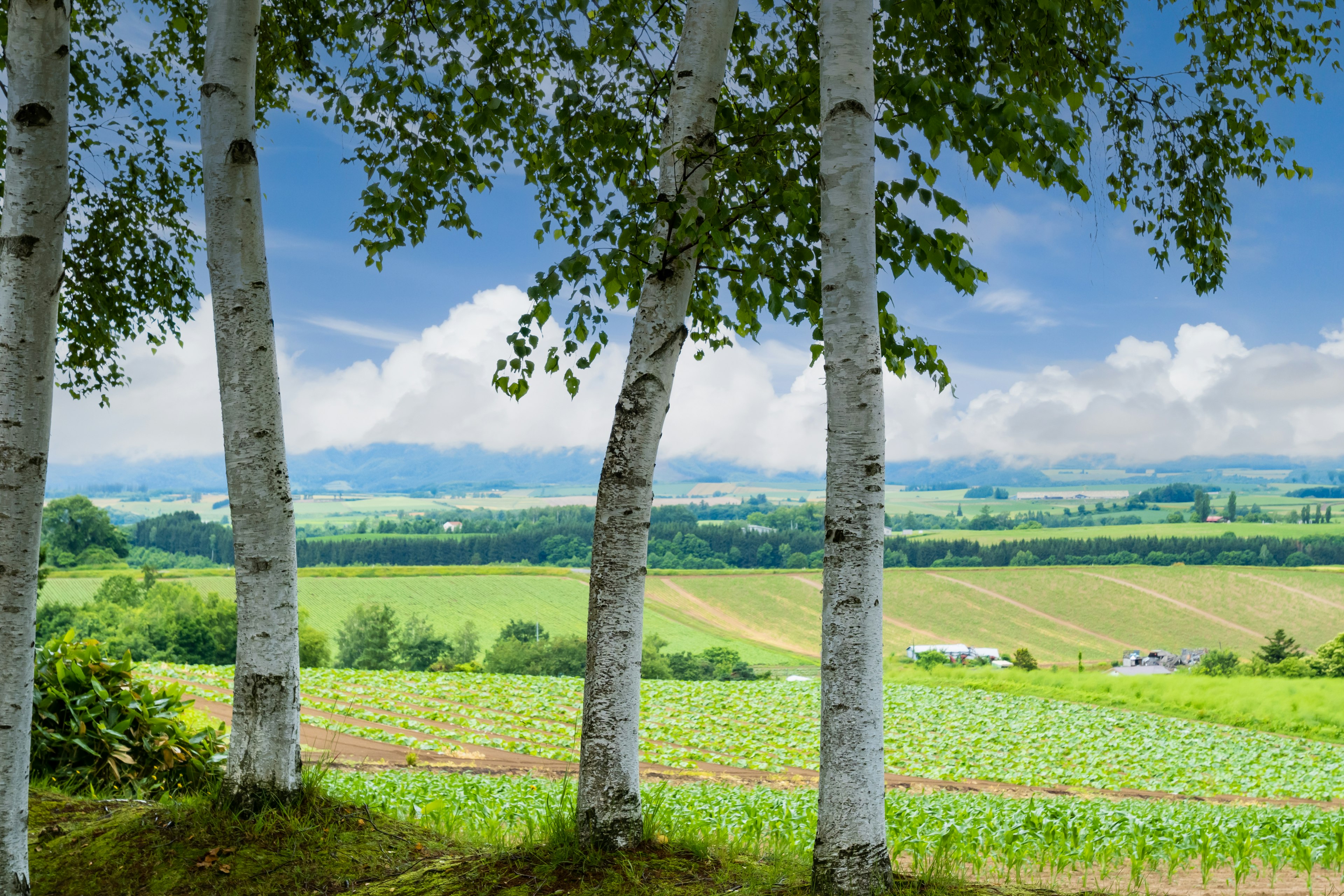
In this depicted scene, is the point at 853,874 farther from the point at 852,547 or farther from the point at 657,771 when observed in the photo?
the point at 657,771

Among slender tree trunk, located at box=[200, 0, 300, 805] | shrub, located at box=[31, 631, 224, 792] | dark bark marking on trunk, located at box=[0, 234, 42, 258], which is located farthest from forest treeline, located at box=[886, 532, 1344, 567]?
dark bark marking on trunk, located at box=[0, 234, 42, 258]

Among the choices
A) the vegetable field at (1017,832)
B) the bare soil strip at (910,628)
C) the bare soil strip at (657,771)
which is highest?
the vegetable field at (1017,832)

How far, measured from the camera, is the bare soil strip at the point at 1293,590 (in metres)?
59.8

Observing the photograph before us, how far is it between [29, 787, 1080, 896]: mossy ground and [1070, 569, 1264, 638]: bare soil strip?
6828cm

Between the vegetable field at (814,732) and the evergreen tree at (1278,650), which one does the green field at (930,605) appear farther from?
the vegetable field at (814,732)

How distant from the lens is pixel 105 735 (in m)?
5.40

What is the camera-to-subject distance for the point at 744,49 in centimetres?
519

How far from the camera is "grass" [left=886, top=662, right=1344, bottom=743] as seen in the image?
23625 mm

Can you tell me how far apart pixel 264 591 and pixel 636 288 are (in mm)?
2795

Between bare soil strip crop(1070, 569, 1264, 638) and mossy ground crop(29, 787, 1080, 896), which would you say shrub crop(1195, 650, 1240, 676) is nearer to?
bare soil strip crop(1070, 569, 1264, 638)

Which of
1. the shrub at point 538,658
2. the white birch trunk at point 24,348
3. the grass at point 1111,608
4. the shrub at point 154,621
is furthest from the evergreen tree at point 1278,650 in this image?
the shrub at point 154,621

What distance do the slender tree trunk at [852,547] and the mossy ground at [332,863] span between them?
0.91ft

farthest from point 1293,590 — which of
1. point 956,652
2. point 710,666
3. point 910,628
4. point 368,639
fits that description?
point 368,639

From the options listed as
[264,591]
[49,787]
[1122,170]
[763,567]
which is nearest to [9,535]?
[264,591]
